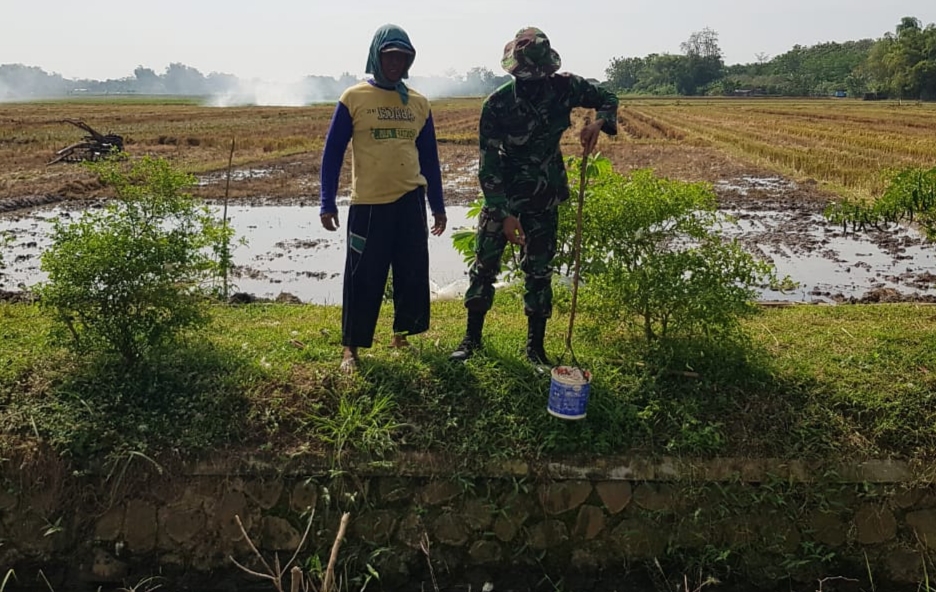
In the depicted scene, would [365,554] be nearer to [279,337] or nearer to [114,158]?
[279,337]

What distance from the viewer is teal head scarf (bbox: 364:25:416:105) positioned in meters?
3.75

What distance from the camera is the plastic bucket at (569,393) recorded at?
11.7 ft

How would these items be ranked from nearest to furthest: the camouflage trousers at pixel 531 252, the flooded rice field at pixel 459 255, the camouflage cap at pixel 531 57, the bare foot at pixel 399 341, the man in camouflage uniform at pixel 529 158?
the camouflage cap at pixel 531 57 → the man in camouflage uniform at pixel 529 158 → the camouflage trousers at pixel 531 252 → the bare foot at pixel 399 341 → the flooded rice field at pixel 459 255

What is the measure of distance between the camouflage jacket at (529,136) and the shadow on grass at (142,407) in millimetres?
1845

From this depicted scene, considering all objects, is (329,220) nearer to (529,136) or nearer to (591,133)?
(529,136)

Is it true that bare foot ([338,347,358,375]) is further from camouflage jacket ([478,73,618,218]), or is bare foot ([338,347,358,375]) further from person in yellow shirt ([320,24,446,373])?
camouflage jacket ([478,73,618,218])

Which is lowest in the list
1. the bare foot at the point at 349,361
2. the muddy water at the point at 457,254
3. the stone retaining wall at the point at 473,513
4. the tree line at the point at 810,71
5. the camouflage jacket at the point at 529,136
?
the stone retaining wall at the point at 473,513

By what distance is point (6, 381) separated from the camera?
13.2ft

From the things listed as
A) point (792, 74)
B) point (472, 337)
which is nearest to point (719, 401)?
point (472, 337)

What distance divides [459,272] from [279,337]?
3925mm

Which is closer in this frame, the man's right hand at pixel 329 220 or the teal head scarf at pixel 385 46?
the teal head scarf at pixel 385 46

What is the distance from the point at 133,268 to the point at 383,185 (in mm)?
1407

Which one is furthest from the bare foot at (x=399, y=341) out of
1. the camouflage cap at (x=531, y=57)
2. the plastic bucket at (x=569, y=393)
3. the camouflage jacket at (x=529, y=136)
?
the camouflage cap at (x=531, y=57)

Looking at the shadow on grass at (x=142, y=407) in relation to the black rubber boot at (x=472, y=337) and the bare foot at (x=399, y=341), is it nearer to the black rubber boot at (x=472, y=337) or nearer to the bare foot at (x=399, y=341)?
the bare foot at (x=399, y=341)
